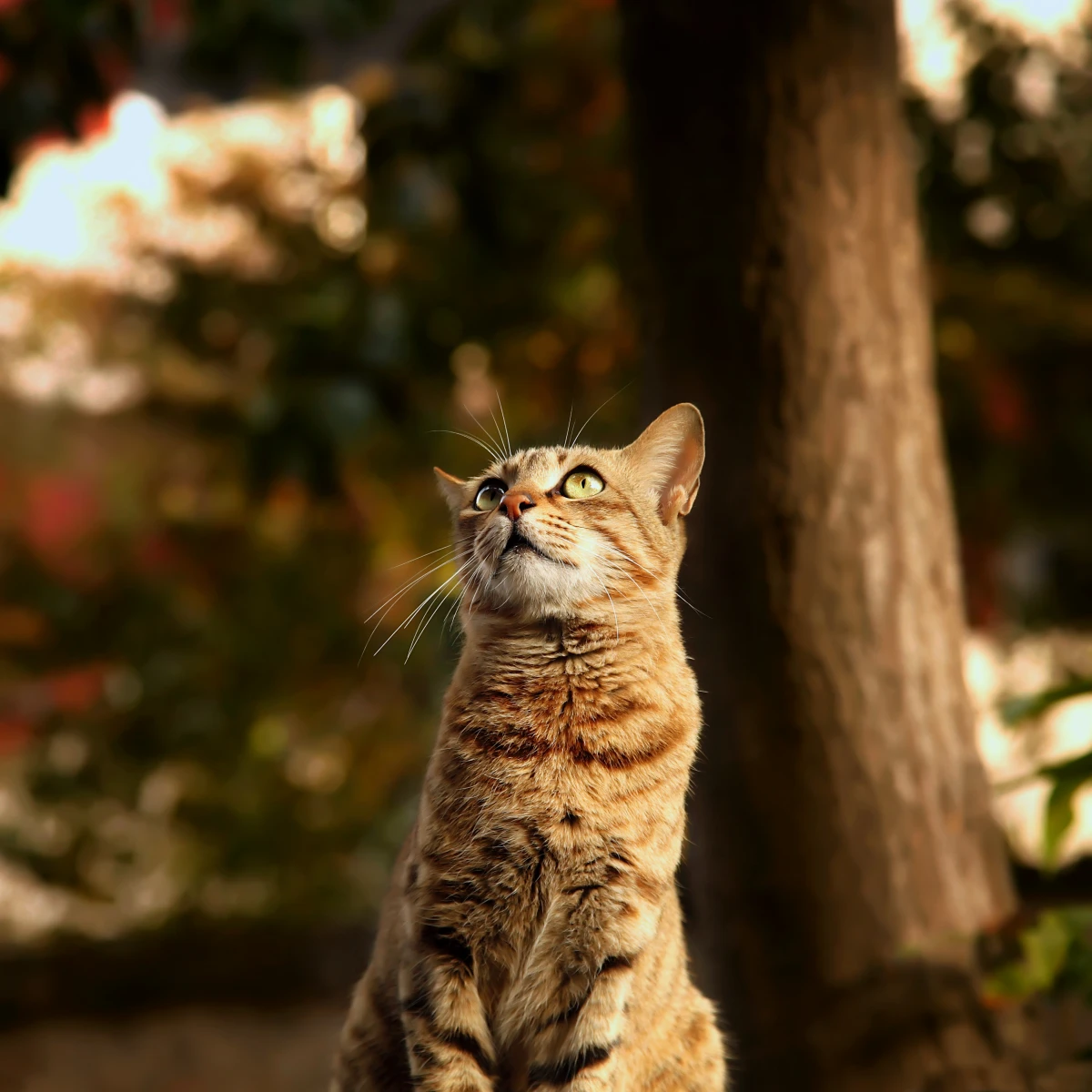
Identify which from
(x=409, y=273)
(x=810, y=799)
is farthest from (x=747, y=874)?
(x=409, y=273)

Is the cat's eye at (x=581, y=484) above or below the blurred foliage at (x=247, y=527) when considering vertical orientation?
below

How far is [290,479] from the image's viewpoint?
9.87 ft

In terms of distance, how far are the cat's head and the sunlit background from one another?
1.43 metres

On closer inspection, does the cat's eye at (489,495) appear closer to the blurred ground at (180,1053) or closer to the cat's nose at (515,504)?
the cat's nose at (515,504)

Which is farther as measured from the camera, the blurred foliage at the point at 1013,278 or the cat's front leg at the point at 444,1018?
the blurred foliage at the point at 1013,278

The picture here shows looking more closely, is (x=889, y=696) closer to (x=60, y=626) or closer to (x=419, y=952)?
(x=419, y=952)

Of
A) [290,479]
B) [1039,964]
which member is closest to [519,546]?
[1039,964]

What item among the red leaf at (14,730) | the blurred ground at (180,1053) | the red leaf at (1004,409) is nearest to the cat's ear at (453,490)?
the blurred ground at (180,1053)

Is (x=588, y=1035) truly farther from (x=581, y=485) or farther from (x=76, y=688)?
(x=76, y=688)

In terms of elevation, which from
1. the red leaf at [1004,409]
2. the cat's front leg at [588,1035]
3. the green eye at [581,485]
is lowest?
the cat's front leg at [588,1035]

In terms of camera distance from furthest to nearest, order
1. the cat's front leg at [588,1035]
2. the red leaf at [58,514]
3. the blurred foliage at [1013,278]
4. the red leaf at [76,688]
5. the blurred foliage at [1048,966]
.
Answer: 1. the red leaf at [58,514]
2. the red leaf at [76,688]
3. the blurred foliage at [1013,278]
4. the blurred foliage at [1048,966]
5. the cat's front leg at [588,1035]

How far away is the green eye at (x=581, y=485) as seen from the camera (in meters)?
1.43

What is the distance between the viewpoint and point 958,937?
77.6 inches

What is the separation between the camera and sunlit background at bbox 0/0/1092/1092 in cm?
315
